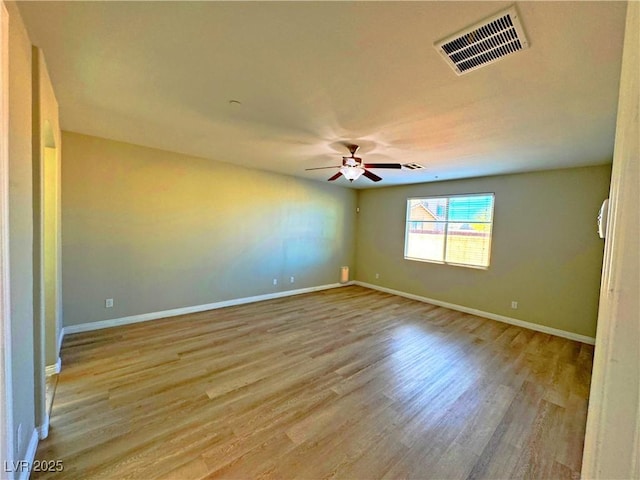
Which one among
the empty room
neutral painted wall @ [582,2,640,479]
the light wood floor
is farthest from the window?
neutral painted wall @ [582,2,640,479]

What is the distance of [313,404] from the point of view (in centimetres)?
237

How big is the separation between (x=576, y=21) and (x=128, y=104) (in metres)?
3.38

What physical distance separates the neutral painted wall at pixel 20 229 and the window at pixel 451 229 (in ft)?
19.1

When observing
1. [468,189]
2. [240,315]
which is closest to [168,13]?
[240,315]

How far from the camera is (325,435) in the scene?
79.8 inches

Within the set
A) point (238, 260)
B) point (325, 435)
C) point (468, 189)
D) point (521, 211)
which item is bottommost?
point (325, 435)

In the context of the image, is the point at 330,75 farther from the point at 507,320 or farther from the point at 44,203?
the point at 507,320

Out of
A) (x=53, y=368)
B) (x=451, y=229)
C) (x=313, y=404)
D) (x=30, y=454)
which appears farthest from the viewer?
(x=451, y=229)

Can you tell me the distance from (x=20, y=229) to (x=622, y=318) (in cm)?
239

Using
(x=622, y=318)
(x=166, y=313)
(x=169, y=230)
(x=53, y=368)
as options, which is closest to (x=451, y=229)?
(x=169, y=230)

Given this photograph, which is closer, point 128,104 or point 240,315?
point 128,104

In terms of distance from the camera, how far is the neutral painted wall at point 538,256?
3986 mm

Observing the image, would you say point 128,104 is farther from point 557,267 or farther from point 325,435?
point 557,267

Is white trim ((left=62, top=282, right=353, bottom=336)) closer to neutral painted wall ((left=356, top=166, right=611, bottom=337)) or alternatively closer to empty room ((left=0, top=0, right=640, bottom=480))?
empty room ((left=0, top=0, right=640, bottom=480))
